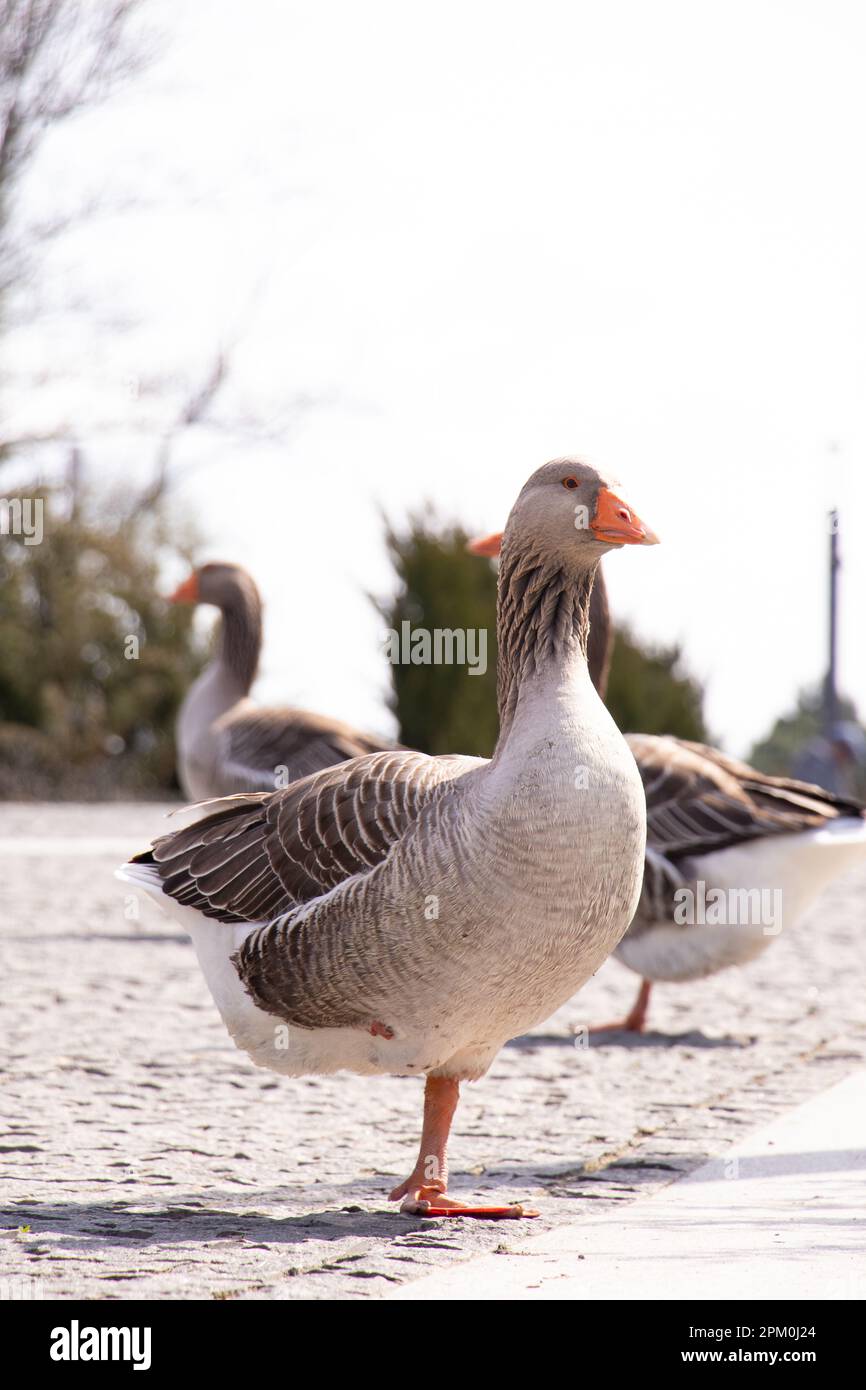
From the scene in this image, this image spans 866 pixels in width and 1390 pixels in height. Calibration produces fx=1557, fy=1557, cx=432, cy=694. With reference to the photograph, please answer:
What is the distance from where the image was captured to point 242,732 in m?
10.6

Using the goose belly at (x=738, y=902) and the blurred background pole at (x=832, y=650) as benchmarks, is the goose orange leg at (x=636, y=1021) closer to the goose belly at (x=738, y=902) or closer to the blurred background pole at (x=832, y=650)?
the goose belly at (x=738, y=902)

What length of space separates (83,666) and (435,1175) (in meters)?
21.0

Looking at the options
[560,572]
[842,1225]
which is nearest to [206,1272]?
[842,1225]

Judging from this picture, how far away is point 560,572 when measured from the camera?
4469 mm

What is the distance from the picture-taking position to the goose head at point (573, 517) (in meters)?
4.34

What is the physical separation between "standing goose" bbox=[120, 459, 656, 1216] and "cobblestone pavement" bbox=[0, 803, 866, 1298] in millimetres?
459

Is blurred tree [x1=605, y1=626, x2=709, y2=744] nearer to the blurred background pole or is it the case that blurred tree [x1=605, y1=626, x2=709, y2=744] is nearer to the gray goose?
the blurred background pole

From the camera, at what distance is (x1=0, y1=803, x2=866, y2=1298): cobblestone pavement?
12.9 ft

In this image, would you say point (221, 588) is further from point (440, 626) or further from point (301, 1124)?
point (440, 626)

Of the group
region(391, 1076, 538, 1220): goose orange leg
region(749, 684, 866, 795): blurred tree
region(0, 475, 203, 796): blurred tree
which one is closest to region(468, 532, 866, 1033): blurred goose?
region(391, 1076, 538, 1220): goose orange leg

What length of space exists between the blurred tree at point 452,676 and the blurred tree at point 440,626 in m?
0.01

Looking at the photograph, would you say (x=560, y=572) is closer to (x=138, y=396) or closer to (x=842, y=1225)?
(x=842, y=1225)

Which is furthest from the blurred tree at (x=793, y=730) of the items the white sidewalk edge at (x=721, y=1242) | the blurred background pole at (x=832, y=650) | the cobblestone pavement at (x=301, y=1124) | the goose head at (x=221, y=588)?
the white sidewalk edge at (x=721, y=1242)

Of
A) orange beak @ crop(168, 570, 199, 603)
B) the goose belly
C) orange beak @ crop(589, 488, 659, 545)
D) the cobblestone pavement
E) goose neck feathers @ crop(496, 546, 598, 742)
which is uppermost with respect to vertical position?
orange beak @ crop(168, 570, 199, 603)
